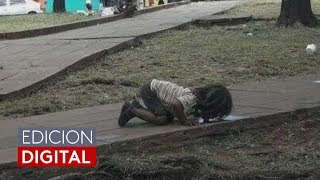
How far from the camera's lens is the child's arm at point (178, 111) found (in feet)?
19.4

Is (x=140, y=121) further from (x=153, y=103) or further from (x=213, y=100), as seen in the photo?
(x=213, y=100)

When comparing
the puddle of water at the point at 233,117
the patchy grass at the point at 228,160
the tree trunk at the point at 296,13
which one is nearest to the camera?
the patchy grass at the point at 228,160

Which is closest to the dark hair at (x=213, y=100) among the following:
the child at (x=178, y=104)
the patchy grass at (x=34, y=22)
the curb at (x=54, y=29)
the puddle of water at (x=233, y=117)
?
the child at (x=178, y=104)

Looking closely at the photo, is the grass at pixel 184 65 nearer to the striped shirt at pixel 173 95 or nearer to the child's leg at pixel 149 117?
the child's leg at pixel 149 117

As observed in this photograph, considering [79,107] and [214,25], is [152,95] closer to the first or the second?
[79,107]

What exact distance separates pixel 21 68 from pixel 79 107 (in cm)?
268

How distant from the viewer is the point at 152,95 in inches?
245

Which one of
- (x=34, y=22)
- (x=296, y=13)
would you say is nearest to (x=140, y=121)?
(x=296, y=13)

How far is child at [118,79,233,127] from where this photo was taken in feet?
19.4

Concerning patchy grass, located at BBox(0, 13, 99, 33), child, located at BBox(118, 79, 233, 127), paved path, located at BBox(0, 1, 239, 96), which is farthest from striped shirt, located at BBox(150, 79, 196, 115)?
patchy grass, located at BBox(0, 13, 99, 33)

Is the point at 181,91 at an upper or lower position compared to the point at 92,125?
upper

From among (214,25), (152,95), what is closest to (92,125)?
(152,95)

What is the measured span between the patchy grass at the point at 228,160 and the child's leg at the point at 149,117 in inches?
16.9

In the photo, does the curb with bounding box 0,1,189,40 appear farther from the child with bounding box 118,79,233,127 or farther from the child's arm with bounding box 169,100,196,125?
the child's arm with bounding box 169,100,196,125
